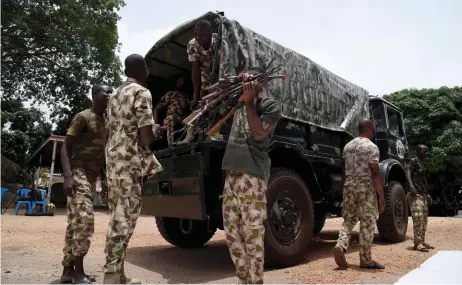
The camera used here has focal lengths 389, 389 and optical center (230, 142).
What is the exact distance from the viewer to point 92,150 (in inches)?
148

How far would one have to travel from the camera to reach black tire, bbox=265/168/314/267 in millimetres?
4234

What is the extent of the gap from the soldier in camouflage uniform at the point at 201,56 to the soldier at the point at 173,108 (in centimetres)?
62

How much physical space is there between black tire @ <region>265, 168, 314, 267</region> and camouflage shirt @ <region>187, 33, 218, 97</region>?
1.31 metres

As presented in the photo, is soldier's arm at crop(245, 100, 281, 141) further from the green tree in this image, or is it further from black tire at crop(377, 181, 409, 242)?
the green tree

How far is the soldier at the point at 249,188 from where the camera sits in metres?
2.60

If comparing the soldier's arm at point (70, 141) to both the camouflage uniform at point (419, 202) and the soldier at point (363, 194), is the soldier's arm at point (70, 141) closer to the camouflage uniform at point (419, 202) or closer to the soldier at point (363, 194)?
the soldier at point (363, 194)

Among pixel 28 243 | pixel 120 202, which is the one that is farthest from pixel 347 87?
pixel 28 243

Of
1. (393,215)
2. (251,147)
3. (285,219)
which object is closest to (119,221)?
(251,147)

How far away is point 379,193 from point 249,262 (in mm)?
2578

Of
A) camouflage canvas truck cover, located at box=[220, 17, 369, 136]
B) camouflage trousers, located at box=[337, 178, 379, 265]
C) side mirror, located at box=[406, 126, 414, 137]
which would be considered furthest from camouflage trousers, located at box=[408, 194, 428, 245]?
side mirror, located at box=[406, 126, 414, 137]

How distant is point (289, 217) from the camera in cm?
452

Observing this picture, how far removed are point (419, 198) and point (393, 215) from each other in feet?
1.93

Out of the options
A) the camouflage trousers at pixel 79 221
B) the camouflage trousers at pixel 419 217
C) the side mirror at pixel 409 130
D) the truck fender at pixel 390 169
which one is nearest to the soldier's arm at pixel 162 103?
the camouflage trousers at pixel 79 221

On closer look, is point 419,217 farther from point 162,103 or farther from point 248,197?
point 248,197
